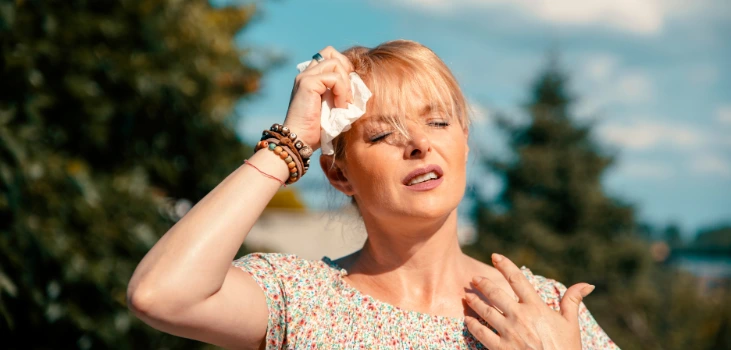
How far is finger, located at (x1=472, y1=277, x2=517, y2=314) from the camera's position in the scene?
1866mm

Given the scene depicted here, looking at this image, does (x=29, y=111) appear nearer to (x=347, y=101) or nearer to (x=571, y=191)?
(x=347, y=101)

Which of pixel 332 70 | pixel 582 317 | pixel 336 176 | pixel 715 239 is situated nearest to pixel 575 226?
pixel 582 317

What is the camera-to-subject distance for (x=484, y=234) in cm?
1237

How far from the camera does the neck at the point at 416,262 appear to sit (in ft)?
6.79

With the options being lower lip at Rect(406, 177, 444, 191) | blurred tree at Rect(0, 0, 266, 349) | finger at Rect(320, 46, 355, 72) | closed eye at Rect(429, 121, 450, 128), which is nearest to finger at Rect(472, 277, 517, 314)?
lower lip at Rect(406, 177, 444, 191)

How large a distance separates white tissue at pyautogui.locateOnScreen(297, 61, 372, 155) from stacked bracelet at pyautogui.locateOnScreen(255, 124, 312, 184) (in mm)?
101

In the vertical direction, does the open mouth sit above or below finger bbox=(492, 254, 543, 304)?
above

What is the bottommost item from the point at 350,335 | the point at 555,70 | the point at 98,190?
the point at 350,335

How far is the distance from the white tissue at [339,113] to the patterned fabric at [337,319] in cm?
37

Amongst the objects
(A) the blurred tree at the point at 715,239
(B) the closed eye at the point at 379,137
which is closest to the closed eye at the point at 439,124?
(B) the closed eye at the point at 379,137

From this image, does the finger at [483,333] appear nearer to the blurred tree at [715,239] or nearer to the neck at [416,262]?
the neck at [416,262]

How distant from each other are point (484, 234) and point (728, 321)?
12.7 ft

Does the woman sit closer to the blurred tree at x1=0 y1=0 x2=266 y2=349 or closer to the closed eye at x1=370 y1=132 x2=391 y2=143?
the closed eye at x1=370 y1=132 x2=391 y2=143

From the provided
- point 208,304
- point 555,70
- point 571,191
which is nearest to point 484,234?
point 571,191
